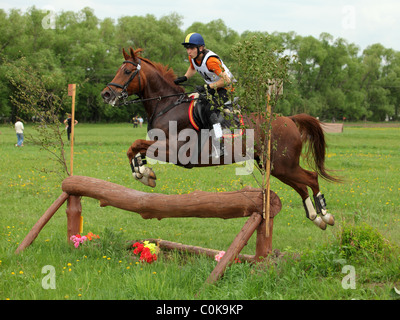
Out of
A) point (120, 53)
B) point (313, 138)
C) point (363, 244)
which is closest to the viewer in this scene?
point (363, 244)

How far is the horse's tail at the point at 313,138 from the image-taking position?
722 centimetres

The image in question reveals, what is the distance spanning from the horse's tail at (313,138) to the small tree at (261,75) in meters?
2.56

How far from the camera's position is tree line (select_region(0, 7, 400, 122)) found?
5228cm

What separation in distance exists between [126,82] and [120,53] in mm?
58015

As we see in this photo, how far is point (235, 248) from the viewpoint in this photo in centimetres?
457

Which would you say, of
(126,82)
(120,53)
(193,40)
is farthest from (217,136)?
(120,53)

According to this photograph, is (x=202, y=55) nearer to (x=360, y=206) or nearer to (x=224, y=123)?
(x=224, y=123)

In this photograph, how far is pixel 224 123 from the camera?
625 cm

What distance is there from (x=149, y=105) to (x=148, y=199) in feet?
6.51

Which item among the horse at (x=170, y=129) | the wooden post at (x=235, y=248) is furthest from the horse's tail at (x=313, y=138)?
the wooden post at (x=235, y=248)

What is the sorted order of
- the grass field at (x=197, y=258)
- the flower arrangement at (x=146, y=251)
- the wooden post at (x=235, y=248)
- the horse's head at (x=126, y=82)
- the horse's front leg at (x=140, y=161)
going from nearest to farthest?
1. the grass field at (x=197, y=258)
2. the wooden post at (x=235, y=248)
3. the flower arrangement at (x=146, y=251)
4. the horse's front leg at (x=140, y=161)
5. the horse's head at (x=126, y=82)

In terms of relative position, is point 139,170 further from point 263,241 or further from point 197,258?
point 263,241

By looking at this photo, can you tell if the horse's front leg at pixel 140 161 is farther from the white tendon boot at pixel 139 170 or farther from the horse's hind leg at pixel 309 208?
the horse's hind leg at pixel 309 208

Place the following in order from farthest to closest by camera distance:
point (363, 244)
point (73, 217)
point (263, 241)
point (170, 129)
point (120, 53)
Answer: point (120, 53) < point (170, 129) < point (73, 217) < point (263, 241) < point (363, 244)
